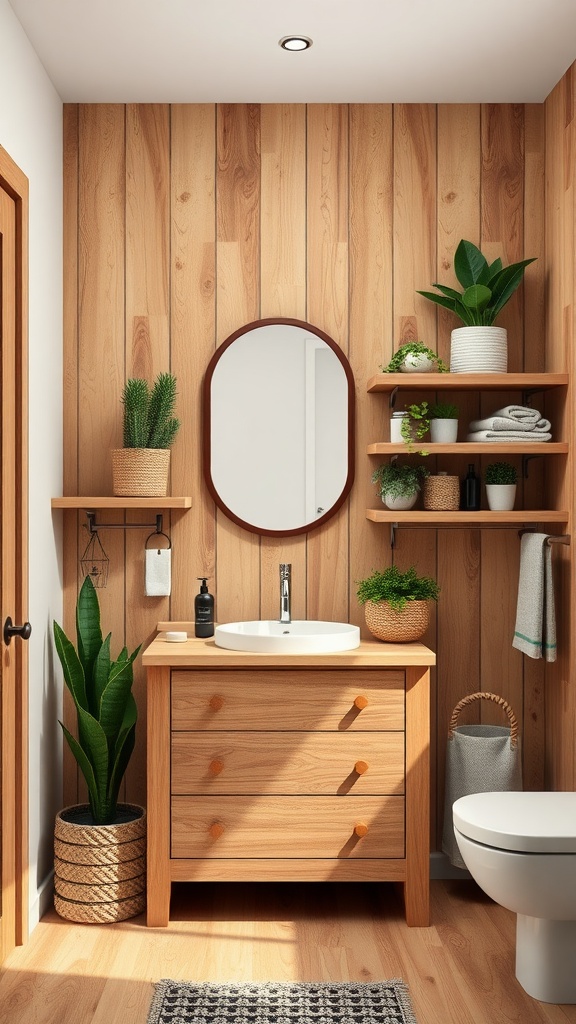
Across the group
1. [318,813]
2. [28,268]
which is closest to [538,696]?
[318,813]

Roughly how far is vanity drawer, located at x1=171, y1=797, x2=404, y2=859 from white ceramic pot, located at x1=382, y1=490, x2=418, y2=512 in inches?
37.1

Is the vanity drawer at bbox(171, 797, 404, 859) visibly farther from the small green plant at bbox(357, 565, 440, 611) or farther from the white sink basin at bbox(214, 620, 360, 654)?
the small green plant at bbox(357, 565, 440, 611)

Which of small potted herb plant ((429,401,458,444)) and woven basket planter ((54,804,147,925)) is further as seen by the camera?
small potted herb plant ((429,401,458,444))

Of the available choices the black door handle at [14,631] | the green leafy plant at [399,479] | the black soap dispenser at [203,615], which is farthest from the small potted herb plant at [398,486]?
the black door handle at [14,631]

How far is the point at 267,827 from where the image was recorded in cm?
283

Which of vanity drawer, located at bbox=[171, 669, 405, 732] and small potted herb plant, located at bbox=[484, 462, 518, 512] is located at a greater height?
small potted herb plant, located at bbox=[484, 462, 518, 512]

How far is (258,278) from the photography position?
10.7 ft

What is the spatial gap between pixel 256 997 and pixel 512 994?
2.13 ft

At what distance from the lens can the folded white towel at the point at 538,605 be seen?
2.95 meters

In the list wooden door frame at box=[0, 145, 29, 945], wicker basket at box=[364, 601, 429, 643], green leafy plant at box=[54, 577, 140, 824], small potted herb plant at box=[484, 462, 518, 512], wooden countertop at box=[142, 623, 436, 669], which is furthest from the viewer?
small potted herb plant at box=[484, 462, 518, 512]

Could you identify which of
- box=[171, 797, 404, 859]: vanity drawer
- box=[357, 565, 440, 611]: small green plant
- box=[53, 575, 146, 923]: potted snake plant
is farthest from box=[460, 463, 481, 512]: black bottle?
box=[53, 575, 146, 923]: potted snake plant

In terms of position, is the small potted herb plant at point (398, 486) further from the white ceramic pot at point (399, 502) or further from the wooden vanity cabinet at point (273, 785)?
the wooden vanity cabinet at point (273, 785)

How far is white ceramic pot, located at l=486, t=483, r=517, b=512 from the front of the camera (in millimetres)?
3105

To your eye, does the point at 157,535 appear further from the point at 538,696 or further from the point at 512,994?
the point at 512,994
